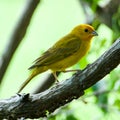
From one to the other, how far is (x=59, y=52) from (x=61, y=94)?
696 millimetres

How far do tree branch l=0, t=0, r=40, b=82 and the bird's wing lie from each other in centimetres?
63

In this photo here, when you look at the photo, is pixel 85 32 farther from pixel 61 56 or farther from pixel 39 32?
pixel 39 32

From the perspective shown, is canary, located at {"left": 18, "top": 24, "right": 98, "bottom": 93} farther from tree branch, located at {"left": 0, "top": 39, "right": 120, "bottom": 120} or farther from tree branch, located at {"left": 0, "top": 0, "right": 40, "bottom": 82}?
tree branch, located at {"left": 0, "top": 0, "right": 40, "bottom": 82}

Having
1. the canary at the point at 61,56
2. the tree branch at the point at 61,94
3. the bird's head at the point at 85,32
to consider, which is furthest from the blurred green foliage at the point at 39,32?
the tree branch at the point at 61,94

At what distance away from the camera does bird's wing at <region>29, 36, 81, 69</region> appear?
341cm

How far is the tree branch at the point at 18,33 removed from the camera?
4.16 metres

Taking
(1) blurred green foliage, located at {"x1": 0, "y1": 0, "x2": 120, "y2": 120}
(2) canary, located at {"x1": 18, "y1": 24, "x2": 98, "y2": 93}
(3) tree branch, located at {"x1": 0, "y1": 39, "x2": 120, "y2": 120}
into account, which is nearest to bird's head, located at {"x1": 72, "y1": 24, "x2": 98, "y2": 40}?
(2) canary, located at {"x1": 18, "y1": 24, "x2": 98, "y2": 93}

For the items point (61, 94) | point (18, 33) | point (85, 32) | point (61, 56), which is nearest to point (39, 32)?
point (18, 33)

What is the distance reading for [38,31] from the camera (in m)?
7.55

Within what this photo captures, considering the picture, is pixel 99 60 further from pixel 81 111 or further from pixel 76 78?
pixel 81 111

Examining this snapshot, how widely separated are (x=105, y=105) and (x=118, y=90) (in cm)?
35

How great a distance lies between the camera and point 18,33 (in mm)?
4188

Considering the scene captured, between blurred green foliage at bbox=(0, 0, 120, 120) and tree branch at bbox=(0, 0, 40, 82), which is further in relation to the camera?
blurred green foliage at bbox=(0, 0, 120, 120)

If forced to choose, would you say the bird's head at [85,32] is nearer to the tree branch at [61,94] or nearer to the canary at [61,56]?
the canary at [61,56]
